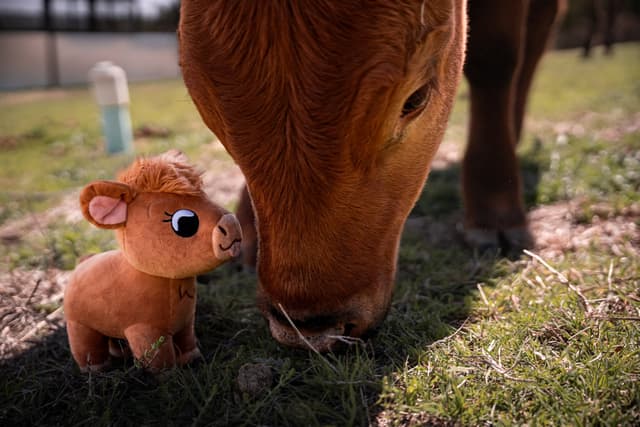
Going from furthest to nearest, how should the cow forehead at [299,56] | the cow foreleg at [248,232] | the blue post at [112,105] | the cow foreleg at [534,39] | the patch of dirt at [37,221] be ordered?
the blue post at [112,105] → the cow foreleg at [534,39] → the patch of dirt at [37,221] → the cow foreleg at [248,232] → the cow forehead at [299,56]

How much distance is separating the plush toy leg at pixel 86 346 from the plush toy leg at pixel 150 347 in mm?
157

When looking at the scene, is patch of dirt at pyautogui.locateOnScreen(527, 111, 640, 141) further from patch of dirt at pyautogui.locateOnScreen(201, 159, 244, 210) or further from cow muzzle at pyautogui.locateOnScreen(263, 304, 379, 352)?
cow muzzle at pyautogui.locateOnScreen(263, 304, 379, 352)

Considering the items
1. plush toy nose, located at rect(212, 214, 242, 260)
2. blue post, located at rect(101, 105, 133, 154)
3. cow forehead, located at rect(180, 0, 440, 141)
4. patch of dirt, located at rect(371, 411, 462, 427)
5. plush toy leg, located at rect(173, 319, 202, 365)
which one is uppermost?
cow forehead, located at rect(180, 0, 440, 141)

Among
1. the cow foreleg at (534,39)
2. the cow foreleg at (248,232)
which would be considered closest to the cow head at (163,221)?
the cow foreleg at (248,232)

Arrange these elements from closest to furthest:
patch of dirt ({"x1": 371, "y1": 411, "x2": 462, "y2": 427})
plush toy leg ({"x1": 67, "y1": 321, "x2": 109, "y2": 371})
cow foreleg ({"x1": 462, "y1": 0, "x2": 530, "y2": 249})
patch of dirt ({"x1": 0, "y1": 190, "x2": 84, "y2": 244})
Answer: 1. patch of dirt ({"x1": 371, "y1": 411, "x2": 462, "y2": 427})
2. plush toy leg ({"x1": 67, "y1": 321, "x2": 109, "y2": 371})
3. cow foreleg ({"x1": 462, "y1": 0, "x2": 530, "y2": 249})
4. patch of dirt ({"x1": 0, "y1": 190, "x2": 84, "y2": 244})

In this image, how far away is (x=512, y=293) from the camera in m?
2.61

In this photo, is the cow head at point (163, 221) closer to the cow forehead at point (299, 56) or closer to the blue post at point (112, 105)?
the cow forehead at point (299, 56)

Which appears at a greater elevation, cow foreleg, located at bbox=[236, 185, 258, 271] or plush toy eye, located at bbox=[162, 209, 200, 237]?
plush toy eye, located at bbox=[162, 209, 200, 237]

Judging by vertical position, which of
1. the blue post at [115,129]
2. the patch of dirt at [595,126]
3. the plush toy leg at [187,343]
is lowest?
the blue post at [115,129]

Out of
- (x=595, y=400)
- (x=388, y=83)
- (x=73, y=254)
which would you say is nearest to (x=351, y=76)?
(x=388, y=83)

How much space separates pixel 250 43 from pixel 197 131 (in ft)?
23.6

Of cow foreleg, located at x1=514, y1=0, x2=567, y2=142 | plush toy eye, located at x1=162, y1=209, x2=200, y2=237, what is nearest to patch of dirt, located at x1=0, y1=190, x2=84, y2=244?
plush toy eye, located at x1=162, y1=209, x2=200, y2=237

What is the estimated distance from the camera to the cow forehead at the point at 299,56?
159 cm

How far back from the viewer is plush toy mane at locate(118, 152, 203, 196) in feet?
6.79
